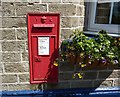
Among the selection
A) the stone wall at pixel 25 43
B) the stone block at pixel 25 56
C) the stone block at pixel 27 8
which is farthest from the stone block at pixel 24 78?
the stone block at pixel 27 8

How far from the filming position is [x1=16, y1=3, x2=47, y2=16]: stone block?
6.14 ft

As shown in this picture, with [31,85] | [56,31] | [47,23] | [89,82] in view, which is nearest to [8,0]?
[47,23]

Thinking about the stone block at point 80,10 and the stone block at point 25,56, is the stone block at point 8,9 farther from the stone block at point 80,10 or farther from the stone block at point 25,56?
the stone block at point 80,10

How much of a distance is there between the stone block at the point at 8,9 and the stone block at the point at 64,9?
355mm

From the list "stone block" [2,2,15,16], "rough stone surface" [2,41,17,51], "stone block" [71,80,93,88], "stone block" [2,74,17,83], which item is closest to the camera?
"stone block" [2,2,15,16]

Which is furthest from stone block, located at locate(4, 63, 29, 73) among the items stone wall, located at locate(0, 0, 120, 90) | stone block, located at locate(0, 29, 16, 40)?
stone block, located at locate(0, 29, 16, 40)

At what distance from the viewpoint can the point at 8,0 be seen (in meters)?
1.84

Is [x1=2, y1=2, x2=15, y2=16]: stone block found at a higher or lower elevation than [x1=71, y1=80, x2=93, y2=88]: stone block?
higher

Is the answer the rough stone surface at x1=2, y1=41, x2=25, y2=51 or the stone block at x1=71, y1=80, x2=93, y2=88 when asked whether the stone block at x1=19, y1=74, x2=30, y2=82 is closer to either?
the rough stone surface at x1=2, y1=41, x2=25, y2=51

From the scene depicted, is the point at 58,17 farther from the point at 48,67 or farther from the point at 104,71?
the point at 104,71

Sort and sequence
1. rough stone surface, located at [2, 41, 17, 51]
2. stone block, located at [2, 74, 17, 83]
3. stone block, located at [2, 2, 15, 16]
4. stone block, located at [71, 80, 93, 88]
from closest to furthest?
stone block, located at [2, 2, 15, 16]
rough stone surface, located at [2, 41, 17, 51]
stone block, located at [2, 74, 17, 83]
stone block, located at [71, 80, 93, 88]

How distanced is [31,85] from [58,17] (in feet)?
2.62

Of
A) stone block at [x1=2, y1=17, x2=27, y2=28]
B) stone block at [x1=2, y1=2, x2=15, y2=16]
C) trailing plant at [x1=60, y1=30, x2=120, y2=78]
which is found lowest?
trailing plant at [x1=60, y1=30, x2=120, y2=78]

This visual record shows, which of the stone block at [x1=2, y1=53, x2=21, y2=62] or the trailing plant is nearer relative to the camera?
the trailing plant
